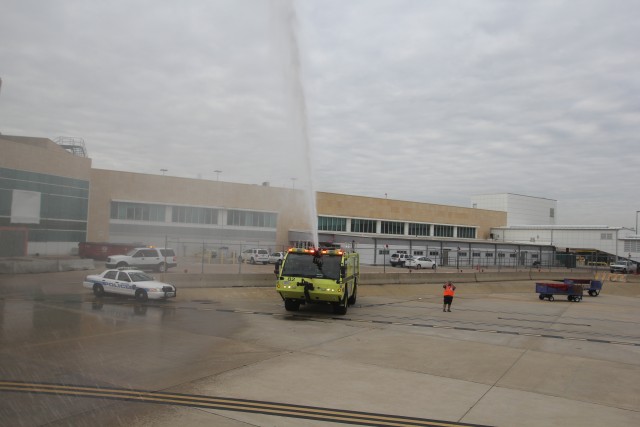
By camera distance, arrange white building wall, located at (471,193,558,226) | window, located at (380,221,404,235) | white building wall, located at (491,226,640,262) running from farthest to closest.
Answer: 1. white building wall, located at (471,193,558,226)
2. white building wall, located at (491,226,640,262)
3. window, located at (380,221,404,235)

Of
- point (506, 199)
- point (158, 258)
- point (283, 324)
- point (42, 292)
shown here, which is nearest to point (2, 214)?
point (158, 258)

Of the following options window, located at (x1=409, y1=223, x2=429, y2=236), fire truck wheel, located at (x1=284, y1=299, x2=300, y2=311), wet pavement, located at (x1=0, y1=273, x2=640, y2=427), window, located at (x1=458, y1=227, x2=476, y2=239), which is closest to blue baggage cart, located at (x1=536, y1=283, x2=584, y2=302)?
wet pavement, located at (x1=0, y1=273, x2=640, y2=427)

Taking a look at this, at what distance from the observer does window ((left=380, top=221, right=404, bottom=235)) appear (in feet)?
236

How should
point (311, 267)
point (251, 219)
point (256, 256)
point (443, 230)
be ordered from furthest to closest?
point (443, 230), point (251, 219), point (256, 256), point (311, 267)

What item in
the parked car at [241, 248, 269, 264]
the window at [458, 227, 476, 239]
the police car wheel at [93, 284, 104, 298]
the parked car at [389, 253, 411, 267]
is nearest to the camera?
the police car wheel at [93, 284, 104, 298]

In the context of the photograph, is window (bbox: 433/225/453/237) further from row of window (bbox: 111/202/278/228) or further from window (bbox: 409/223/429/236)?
row of window (bbox: 111/202/278/228)

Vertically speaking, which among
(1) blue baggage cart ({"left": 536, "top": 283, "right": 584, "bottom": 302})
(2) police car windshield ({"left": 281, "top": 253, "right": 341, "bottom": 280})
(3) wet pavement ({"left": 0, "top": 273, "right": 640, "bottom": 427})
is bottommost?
(3) wet pavement ({"left": 0, "top": 273, "right": 640, "bottom": 427})

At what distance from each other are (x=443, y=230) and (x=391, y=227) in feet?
39.4

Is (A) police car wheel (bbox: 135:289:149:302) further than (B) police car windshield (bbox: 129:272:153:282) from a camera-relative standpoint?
No

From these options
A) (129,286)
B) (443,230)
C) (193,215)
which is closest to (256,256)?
(193,215)

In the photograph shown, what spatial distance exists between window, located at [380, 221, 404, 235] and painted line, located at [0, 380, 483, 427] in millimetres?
63650

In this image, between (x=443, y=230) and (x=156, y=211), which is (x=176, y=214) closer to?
(x=156, y=211)

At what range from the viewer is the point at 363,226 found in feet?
229

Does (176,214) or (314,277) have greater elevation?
(176,214)
